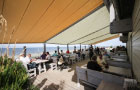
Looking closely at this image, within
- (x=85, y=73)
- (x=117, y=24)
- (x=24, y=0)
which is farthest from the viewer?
(x=85, y=73)

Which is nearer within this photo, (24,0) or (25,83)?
(25,83)

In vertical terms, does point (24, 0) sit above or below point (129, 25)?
above

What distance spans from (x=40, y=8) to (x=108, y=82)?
3123 mm

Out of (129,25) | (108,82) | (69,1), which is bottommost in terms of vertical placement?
(108,82)

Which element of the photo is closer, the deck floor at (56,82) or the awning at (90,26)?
the deck floor at (56,82)

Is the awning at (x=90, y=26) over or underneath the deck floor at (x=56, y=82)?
over

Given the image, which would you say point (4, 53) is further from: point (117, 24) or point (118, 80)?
point (117, 24)

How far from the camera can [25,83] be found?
0.96 m

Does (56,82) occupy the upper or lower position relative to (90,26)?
lower

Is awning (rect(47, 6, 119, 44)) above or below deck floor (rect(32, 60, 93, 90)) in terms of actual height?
above

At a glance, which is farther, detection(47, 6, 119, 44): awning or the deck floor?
detection(47, 6, 119, 44): awning

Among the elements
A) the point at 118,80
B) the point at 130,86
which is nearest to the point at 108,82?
the point at 118,80

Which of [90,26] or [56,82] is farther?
[90,26]

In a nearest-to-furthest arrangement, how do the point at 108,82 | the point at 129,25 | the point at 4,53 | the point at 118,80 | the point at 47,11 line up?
the point at 4,53
the point at 118,80
the point at 108,82
the point at 129,25
the point at 47,11
